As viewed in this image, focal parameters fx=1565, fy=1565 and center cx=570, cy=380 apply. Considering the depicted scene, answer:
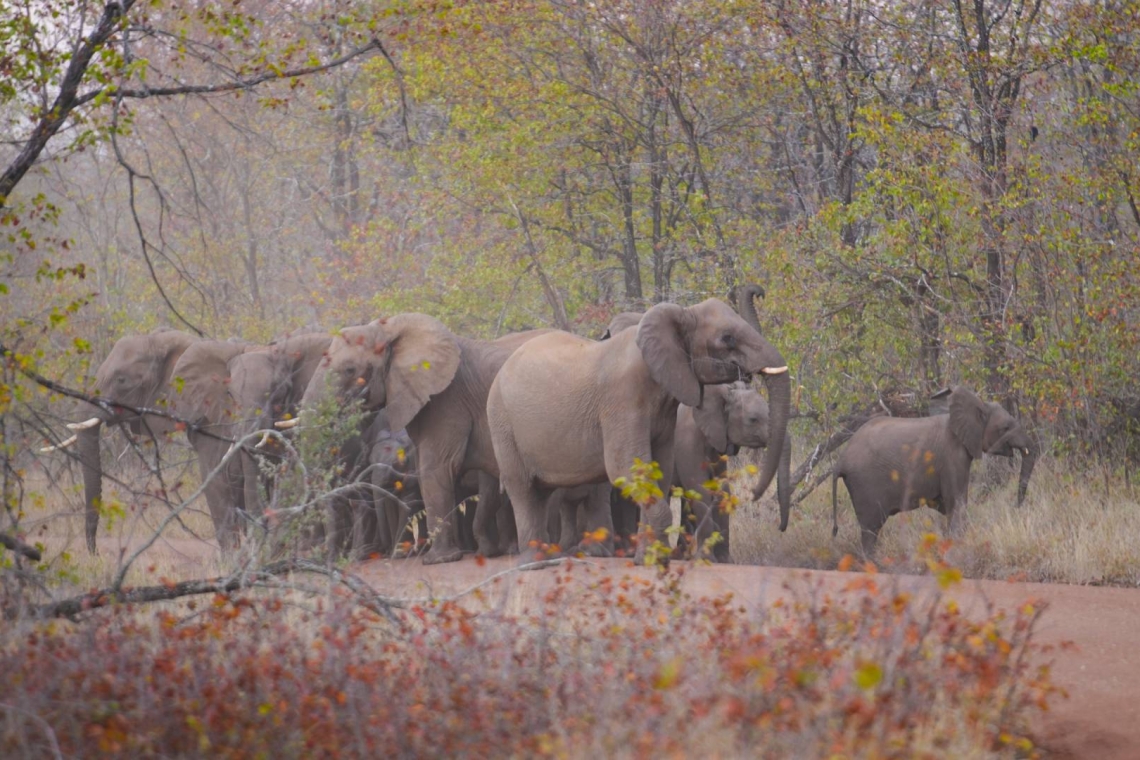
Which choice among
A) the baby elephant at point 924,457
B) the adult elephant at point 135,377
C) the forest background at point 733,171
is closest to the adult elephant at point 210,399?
the adult elephant at point 135,377

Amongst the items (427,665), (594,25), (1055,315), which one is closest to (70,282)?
(594,25)

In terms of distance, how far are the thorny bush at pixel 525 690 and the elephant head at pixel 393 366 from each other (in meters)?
6.27

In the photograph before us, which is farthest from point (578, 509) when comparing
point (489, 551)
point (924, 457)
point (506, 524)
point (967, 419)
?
point (967, 419)

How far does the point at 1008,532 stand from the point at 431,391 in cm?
496

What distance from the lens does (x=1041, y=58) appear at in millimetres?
14125

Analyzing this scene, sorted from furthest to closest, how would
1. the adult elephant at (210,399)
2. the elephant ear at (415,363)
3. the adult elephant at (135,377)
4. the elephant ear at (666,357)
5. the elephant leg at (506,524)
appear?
1. the adult elephant at (135,377)
2. the adult elephant at (210,399)
3. the elephant leg at (506,524)
4. the elephant ear at (415,363)
5. the elephant ear at (666,357)

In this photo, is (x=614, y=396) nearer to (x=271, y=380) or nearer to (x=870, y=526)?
(x=870, y=526)

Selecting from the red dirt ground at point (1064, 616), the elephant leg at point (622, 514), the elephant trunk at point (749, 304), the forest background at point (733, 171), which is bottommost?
the red dirt ground at point (1064, 616)

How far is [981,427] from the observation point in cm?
1348

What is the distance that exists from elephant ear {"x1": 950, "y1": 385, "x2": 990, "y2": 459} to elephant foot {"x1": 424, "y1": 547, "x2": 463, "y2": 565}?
14.5ft

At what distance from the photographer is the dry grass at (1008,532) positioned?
451 inches

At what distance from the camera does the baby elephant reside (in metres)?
13.4

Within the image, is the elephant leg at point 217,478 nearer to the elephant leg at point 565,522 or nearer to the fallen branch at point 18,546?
the elephant leg at point 565,522

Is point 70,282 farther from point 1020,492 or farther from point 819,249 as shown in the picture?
point 1020,492
